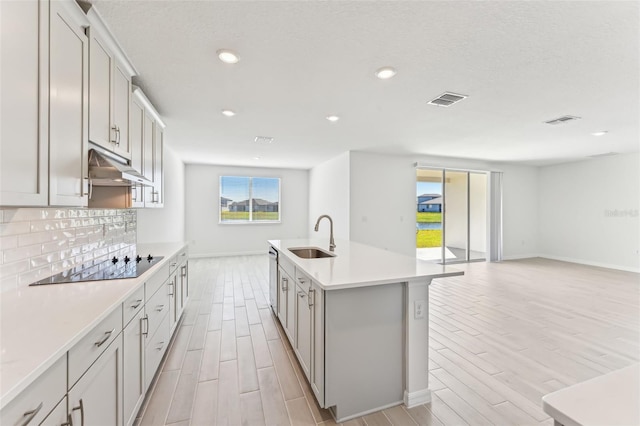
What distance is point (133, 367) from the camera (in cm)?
157

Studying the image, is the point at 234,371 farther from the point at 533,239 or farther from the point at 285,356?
the point at 533,239

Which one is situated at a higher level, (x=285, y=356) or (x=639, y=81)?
(x=639, y=81)

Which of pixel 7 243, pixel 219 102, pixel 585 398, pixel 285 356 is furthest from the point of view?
pixel 219 102

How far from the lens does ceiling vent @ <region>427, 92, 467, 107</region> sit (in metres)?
2.80

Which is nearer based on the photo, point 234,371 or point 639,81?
point 234,371

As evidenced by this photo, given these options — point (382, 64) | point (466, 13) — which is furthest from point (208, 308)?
point (466, 13)

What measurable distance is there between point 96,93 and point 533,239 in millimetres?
9711

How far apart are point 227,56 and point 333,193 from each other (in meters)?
4.53

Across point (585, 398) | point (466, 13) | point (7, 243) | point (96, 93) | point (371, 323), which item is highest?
point (466, 13)

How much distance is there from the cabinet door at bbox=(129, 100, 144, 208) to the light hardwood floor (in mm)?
1519

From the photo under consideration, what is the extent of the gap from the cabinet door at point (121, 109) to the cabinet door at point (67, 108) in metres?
0.41

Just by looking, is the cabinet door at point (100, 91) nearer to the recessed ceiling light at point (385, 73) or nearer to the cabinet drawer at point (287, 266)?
the cabinet drawer at point (287, 266)

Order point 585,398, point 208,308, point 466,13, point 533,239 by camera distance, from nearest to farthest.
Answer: point 585,398, point 466,13, point 208,308, point 533,239

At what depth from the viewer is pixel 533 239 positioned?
7523 millimetres
